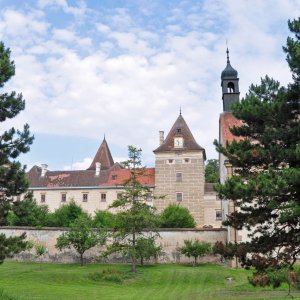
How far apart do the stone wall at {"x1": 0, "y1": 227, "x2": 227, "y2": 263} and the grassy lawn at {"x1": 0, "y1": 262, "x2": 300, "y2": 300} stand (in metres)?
1.40

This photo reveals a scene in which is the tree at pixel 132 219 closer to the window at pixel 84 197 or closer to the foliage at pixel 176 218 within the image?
the foliage at pixel 176 218

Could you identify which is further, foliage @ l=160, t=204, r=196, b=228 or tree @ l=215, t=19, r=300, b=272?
foliage @ l=160, t=204, r=196, b=228

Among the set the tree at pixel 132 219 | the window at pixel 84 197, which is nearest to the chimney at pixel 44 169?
the window at pixel 84 197

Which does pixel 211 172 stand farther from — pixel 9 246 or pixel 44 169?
pixel 9 246

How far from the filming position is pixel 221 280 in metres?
22.6

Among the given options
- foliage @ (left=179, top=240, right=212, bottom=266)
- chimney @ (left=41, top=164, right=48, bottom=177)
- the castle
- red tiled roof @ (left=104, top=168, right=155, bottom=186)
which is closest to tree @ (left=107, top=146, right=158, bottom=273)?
foliage @ (left=179, top=240, right=212, bottom=266)

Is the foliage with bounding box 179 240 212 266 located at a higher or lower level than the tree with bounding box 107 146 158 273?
lower

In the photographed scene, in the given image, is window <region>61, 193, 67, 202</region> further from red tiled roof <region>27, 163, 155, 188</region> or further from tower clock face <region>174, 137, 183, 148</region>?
tower clock face <region>174, 137, 183, 148</region>

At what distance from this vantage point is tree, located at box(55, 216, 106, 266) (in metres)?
28.4

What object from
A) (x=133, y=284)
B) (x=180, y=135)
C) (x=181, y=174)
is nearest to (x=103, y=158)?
(x=180, y=135)

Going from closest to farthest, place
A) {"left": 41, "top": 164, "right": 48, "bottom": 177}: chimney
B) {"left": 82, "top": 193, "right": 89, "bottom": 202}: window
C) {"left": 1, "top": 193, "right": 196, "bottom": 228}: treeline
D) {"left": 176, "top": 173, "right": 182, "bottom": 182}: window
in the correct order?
1. {"left": 1, "top": 193, "right": 196, "bottom": 228}: treeline
2. {"left": 176, "top": 173, "right": 182, "bottom": 182}: window
3. {"left": 82, "top": 193, "right": 89, "bottom": 202}: window
4. {"left": 41, "top": 164, "right": 48, "bottom": 177}: chimney

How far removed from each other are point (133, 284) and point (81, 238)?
7.13 metres

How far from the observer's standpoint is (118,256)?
1180 inches

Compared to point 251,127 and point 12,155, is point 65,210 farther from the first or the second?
point 251,127
